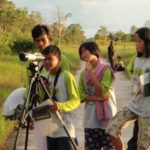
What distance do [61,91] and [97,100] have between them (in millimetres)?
1102

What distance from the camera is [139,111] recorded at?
533 centimetres

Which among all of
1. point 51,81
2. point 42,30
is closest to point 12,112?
point 51,81

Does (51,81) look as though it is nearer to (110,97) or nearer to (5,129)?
(110,97)

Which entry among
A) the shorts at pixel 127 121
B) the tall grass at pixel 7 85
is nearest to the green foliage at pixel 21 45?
the tall grass at pixel 7 85

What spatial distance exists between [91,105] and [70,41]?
271ft

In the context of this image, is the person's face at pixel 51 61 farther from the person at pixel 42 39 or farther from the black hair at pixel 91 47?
the black hair at pixel 91 47

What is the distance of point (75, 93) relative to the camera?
4828 millimetres

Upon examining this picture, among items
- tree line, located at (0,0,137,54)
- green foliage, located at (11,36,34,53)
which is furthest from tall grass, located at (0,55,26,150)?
green foliage, located at (11,36,34,53)

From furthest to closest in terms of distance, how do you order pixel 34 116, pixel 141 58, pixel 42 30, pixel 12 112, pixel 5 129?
pixel 5 129 → pixel 141 58 → pixel 42 30 → pixel 12 112 → pixel 34 116

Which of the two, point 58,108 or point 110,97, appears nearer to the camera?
point 58,108

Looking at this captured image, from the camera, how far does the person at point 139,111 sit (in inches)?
208

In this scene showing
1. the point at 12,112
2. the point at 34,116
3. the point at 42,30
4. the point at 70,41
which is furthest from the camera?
the point at 70,41

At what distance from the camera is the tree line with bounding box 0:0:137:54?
37.8 metres

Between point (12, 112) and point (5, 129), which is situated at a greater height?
point (12, 112)
